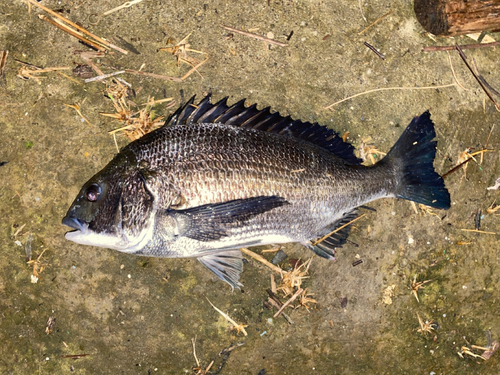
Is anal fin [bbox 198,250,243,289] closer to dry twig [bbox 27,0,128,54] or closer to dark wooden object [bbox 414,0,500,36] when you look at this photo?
dry twig [bbox 27,0,128,54]

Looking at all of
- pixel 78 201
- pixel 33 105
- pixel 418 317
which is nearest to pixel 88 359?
pixel 78 201

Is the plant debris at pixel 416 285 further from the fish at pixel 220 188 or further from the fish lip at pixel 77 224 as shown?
the fish lip at pixel 77 224

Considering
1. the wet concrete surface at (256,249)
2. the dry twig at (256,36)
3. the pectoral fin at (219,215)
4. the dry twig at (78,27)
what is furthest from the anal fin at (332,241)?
the dry twig at (78,27)

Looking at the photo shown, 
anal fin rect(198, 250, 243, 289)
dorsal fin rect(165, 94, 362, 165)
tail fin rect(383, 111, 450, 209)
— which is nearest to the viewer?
dorsal fin rect(165, 94, 362, 165)

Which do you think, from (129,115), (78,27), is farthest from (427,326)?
(78,27)

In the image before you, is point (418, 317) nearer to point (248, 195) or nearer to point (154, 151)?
point (248, 195)

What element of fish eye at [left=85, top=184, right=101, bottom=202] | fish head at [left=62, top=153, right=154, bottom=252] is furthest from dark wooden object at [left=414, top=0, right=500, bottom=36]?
fish eye at [left=85, top=184, right=101, bottom=202]

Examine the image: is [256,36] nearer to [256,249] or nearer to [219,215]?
[219,215]
